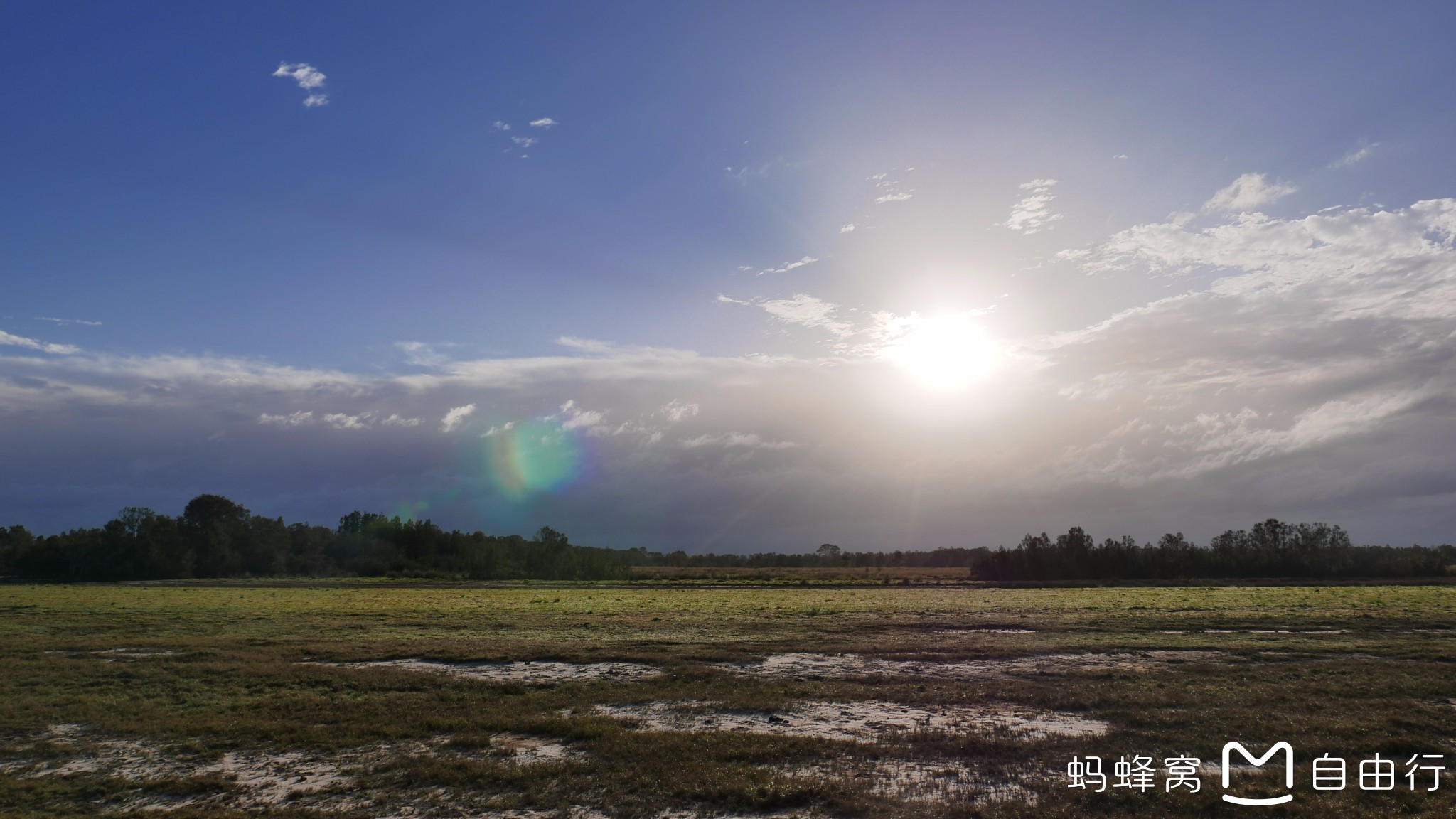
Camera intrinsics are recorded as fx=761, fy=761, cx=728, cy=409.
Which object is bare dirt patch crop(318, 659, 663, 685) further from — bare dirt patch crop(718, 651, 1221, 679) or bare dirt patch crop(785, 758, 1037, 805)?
bare dirt patch crop(785, 758, 1037, 805)

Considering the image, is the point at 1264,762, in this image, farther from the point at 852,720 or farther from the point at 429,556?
the point at 429,556

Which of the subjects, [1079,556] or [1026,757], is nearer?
[1026,757]

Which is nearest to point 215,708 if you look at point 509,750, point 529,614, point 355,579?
point 509,750

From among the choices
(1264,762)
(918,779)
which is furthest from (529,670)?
(1264,762)

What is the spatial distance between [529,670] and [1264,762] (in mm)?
16146

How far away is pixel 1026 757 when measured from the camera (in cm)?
1114

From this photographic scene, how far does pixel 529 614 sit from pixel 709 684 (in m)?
24.8

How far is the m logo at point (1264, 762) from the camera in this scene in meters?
9.24

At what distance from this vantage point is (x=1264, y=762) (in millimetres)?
10742

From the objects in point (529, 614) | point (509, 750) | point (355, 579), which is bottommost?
point (355, 579)

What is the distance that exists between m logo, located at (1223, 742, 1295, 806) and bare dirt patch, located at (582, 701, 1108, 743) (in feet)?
6.89

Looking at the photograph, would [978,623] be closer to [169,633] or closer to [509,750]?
[509,750]

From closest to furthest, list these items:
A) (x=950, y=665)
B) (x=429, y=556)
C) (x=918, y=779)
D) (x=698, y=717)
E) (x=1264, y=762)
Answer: (x=918, y=779) < (x=1264, y=762) < (x=698, y=717) < (x=950, y=665) < (x=429, y=556)

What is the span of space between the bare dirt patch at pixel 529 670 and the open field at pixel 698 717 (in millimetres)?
142
